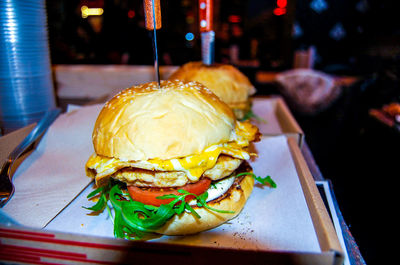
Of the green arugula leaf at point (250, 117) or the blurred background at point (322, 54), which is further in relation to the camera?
the green arugula leaf at point (250, 117)

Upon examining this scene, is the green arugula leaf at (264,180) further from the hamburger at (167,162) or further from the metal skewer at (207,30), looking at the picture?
the metal skewer at (207,30)

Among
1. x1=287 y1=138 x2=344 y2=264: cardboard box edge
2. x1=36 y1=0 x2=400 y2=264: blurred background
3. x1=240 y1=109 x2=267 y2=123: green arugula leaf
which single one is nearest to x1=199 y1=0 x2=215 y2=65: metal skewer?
x1=36 y1=0 x2=400 y2=264: blurred background

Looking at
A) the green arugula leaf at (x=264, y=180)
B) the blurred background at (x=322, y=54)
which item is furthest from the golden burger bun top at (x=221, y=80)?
the green arugula leaf at (x=264, y=180)

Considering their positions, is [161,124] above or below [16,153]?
above

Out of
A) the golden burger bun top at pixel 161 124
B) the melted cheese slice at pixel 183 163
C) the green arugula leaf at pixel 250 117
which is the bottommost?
the green arugula leaf at pixel 250 117

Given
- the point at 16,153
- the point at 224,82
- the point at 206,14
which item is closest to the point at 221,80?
the point at 224,82

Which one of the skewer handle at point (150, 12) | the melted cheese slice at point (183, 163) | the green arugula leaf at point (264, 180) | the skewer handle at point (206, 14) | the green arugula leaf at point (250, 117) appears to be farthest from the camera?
the green arugula leaf at point (250, 117)

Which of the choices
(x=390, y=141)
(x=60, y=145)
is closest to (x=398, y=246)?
(x=390, y=141)

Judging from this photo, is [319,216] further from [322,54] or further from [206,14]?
[322,54]

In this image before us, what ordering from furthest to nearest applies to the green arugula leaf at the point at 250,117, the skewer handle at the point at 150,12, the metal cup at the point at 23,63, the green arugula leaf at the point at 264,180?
the green arugula leaf at the point at 250,117, the metal cup at the point at 23,63, the green arugula leaf at the point at 264,180, the skewer handle at the point at 150,12
